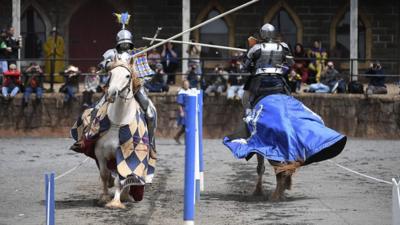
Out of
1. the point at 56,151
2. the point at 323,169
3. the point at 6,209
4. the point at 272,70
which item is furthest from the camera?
the point at 56,151

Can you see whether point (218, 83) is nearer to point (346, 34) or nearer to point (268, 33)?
point (346, 34)

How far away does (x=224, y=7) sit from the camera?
33.3 m

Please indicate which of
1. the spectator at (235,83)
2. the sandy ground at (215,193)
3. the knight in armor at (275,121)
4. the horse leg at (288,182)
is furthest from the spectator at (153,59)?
the horse leg at (288,182)

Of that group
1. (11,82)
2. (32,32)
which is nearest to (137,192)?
(11,82)

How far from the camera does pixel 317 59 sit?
89.7ft

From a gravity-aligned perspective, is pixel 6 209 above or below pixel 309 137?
below

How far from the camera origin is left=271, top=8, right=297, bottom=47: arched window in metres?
33.1

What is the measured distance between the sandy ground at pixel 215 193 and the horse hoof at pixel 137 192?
14 centimetres

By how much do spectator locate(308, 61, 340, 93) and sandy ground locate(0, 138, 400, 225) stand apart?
5.19 metres

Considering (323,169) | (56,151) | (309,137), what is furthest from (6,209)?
(56,151)

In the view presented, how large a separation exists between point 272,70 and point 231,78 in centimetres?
1381

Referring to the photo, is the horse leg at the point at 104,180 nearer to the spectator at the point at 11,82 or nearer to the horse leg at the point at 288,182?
the horse leg at the point at 288,182

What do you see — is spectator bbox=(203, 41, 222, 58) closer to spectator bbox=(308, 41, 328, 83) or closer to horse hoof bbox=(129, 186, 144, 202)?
spectator bbox=(308, 41, 328, 83)

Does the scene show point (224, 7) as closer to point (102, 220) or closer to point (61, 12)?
point (61, 12)
